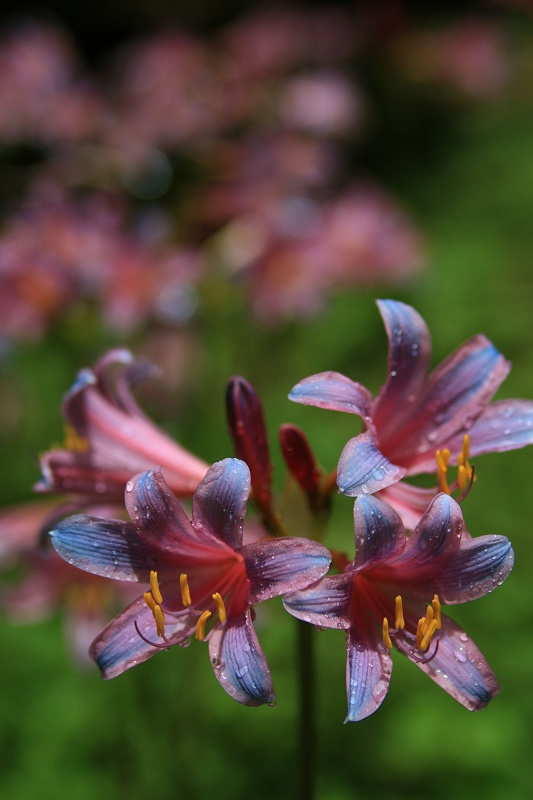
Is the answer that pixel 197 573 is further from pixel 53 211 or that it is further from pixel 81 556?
pixel 53 211

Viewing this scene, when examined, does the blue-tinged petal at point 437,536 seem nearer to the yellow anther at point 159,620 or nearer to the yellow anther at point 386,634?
the yellow anther at point 386,634

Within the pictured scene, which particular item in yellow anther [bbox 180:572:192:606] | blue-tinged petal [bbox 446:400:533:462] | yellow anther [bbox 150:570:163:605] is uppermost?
yellow anther [bbox 150:570:163:605]

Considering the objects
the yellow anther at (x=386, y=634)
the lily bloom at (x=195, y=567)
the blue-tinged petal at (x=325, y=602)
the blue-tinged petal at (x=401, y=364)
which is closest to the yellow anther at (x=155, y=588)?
the lily bloom at (x=195, y=567)

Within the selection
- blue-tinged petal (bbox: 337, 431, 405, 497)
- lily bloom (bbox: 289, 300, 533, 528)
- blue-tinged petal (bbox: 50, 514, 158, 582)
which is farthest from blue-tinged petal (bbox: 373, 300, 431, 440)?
blue-tinged petal (bbox: 50, 514, 158, 582)

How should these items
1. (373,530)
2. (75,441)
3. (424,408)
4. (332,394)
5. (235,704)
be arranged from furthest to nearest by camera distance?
(235,704)
(75,441)
(424,408)
(332,394)
(373,530)

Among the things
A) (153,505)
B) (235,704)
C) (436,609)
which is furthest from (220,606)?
(235,704)

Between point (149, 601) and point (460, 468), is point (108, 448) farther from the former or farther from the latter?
point (460, 468)

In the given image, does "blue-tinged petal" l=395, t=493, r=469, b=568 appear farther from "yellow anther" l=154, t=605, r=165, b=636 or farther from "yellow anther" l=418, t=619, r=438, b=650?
"yellow anther" l=154, t=605, r=165, b=636
